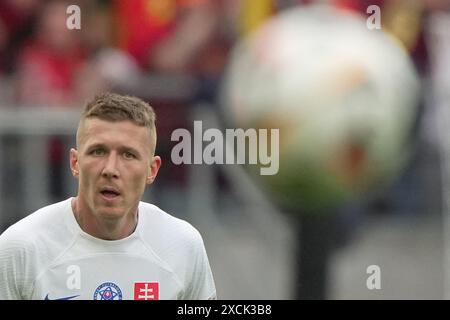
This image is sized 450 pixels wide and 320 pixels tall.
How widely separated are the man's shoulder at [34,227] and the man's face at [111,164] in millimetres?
102

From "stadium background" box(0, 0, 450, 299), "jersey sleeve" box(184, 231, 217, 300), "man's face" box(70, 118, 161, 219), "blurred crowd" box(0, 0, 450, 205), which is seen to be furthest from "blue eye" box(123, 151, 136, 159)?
"blurred crowd" box(0, 0, 450, 205)

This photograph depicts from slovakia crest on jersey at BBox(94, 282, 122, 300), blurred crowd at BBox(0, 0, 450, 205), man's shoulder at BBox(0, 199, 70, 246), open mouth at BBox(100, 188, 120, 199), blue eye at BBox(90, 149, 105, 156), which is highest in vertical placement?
blurred crowd at BBox(0, 0, 450, 205)

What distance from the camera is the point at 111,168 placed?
11.6ft

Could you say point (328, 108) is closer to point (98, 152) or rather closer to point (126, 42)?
point (126, 42)

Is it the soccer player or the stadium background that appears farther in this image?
the stadium background

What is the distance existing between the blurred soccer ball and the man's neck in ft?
6.02

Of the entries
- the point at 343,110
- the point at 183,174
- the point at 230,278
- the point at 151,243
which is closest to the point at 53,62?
the point at 183,174

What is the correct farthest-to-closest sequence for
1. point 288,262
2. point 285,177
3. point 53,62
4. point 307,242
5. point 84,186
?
point 53,62 < point 288,262 < point 307,242 < point 285,177 < point 84,186

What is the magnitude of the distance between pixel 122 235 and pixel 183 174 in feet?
10.2

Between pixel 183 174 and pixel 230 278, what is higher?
pixel 183 174

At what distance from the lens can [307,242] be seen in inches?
229

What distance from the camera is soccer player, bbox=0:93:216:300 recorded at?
353 cm

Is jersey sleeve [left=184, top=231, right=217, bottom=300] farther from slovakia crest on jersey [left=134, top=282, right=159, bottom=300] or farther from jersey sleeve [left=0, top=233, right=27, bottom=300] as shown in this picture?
jersey sleeve [left=0, top=233, right=27, bottom=300]

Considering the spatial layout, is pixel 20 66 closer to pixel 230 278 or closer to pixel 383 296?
pixel 230 278
